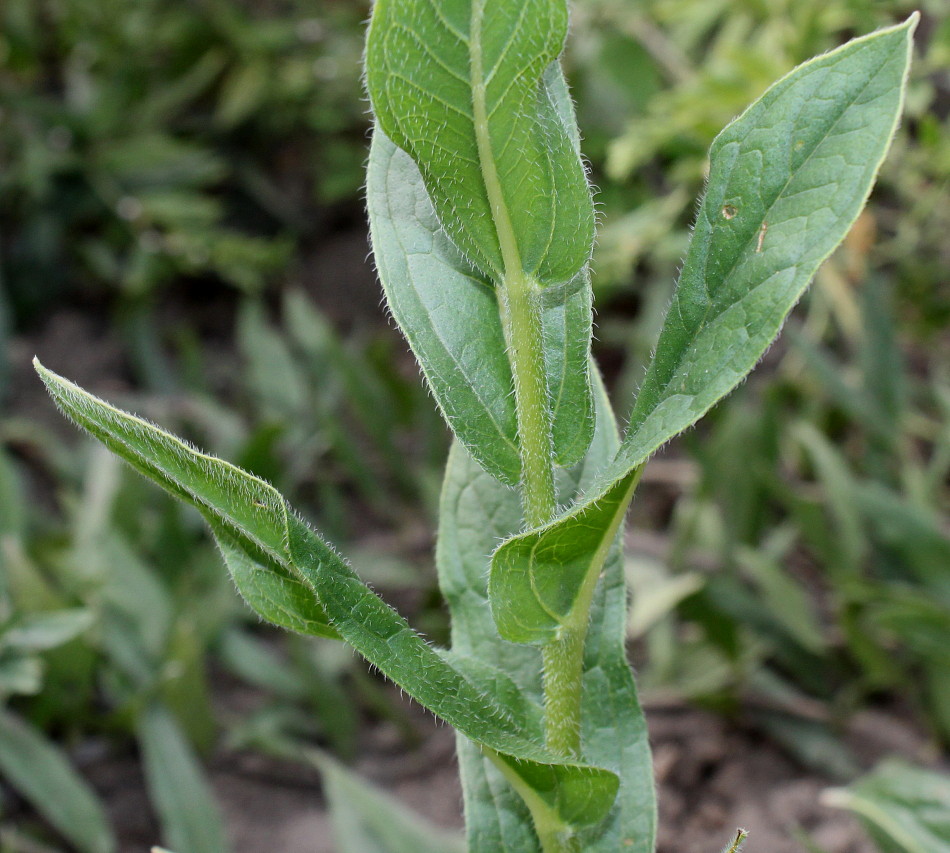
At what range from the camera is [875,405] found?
1285 mm

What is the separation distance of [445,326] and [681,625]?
36.5 inches

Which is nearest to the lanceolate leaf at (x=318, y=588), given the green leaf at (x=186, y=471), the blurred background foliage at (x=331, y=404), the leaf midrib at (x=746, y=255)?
the green leaf at (x=186, y=471)

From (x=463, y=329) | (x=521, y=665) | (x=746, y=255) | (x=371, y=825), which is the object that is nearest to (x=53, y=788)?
(x=371, y=825)

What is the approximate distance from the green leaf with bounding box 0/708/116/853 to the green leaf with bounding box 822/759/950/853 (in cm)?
69

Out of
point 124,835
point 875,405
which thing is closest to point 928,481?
point 875,405

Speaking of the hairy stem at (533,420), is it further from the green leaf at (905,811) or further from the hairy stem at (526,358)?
the green leaf at (905,811)

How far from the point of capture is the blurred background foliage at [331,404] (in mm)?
1048

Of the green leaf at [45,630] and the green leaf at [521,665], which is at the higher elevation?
the green leaf at [521,665]

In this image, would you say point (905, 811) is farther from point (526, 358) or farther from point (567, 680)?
point (526, 358)

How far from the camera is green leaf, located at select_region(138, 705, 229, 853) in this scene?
926 mm

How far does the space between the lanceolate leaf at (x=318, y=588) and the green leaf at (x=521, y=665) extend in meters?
0.04

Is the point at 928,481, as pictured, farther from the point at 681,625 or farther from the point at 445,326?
the point at 445,326

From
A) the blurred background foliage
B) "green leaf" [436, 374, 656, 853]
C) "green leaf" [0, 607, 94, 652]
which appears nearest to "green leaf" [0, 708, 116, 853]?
the blurred background foliage

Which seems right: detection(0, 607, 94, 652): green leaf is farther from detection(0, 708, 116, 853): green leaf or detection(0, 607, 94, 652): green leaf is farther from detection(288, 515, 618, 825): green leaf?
detection(288, 515, 618, 825): green leaf
